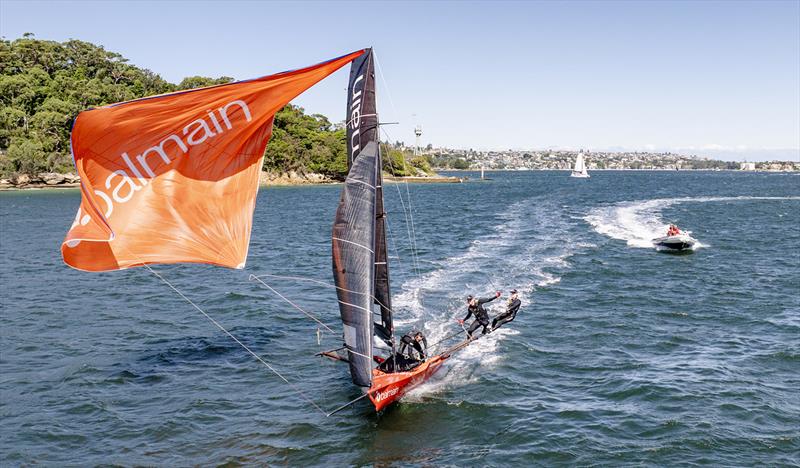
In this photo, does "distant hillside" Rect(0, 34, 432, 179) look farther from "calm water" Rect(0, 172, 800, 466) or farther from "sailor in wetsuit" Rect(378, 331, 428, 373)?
"sailor in wetsuit" Rect(378, 331, 428, 373)

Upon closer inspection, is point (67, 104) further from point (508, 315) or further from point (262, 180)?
point (508, 315)

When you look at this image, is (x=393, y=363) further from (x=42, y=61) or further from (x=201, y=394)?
(x=42, y=61)

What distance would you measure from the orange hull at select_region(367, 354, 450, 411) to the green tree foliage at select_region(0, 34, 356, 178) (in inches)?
4587

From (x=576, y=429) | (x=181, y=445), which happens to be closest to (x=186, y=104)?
(x=181, y=445)

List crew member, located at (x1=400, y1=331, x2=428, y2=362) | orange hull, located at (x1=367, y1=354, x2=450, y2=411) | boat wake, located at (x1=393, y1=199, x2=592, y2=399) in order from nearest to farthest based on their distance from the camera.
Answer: orange hull, located at (x1=367, y1=354, x2=450, y2=411), crew member, located at (x1=400, y1=331, x2=428, y2=362), boat wake, located at (x1=393, y1=199, x2=592, y2=399)

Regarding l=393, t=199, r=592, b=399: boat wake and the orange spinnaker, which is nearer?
the orange spinnaker

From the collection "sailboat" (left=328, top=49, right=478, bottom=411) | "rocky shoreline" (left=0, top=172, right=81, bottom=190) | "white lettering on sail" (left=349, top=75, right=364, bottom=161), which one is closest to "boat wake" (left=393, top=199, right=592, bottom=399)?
"sailboat" (left=328, top=49, right=478, bottom=411)

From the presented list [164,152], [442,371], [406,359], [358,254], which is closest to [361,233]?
[358,254]

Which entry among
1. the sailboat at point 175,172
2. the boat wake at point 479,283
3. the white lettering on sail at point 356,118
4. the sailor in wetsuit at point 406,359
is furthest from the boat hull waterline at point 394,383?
the white lettering on sail at point 356,118

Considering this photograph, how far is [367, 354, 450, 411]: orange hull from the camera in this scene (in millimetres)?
18328

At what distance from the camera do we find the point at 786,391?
68.6 feet

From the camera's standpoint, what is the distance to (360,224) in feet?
56.4

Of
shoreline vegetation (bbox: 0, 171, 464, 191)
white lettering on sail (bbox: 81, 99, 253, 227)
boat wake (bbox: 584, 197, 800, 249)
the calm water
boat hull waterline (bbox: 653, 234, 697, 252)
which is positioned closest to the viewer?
white lettering on sail (bbox: 81, 99, 253, 227)

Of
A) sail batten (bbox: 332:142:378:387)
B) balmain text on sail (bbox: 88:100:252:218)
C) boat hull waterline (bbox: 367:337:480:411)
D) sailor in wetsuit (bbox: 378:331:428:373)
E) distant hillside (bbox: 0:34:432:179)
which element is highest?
distant hillside (bbox: 0:34:432:179)
